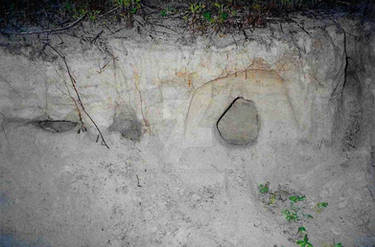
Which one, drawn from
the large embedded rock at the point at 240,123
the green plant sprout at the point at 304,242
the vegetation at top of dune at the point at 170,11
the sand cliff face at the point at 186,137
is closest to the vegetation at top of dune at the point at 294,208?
the green plant sprout at the point at 304,242

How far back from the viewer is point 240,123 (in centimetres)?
374

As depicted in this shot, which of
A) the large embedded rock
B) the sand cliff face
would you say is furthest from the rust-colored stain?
the large embedded rock

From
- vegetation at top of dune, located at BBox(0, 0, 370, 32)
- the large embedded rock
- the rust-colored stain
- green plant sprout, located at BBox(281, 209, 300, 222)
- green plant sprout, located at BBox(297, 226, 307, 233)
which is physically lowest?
green plant sprout, located at BBox(297, 226, 307, 233)

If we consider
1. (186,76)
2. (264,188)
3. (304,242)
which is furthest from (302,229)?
(186,76)

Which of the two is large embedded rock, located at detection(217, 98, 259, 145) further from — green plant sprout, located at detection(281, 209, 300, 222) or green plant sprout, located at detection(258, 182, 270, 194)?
green plant sprout, located at detection(281, 209, 300, 222)

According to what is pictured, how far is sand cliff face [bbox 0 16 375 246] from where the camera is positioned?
3164 mm

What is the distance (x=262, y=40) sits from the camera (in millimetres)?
3166

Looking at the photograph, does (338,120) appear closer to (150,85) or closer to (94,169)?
(150,85)

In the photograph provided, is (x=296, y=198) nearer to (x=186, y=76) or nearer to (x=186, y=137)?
(x=186, y=137)

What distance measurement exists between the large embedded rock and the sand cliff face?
16cm

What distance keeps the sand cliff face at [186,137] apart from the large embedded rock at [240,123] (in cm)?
16

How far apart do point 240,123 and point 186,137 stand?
0.79 meters

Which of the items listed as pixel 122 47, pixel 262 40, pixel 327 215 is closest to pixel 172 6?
pixel 122 47

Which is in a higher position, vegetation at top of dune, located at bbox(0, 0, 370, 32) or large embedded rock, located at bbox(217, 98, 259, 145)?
vegetation at top of dune, located at bbox(0, 0, 370, 32)
